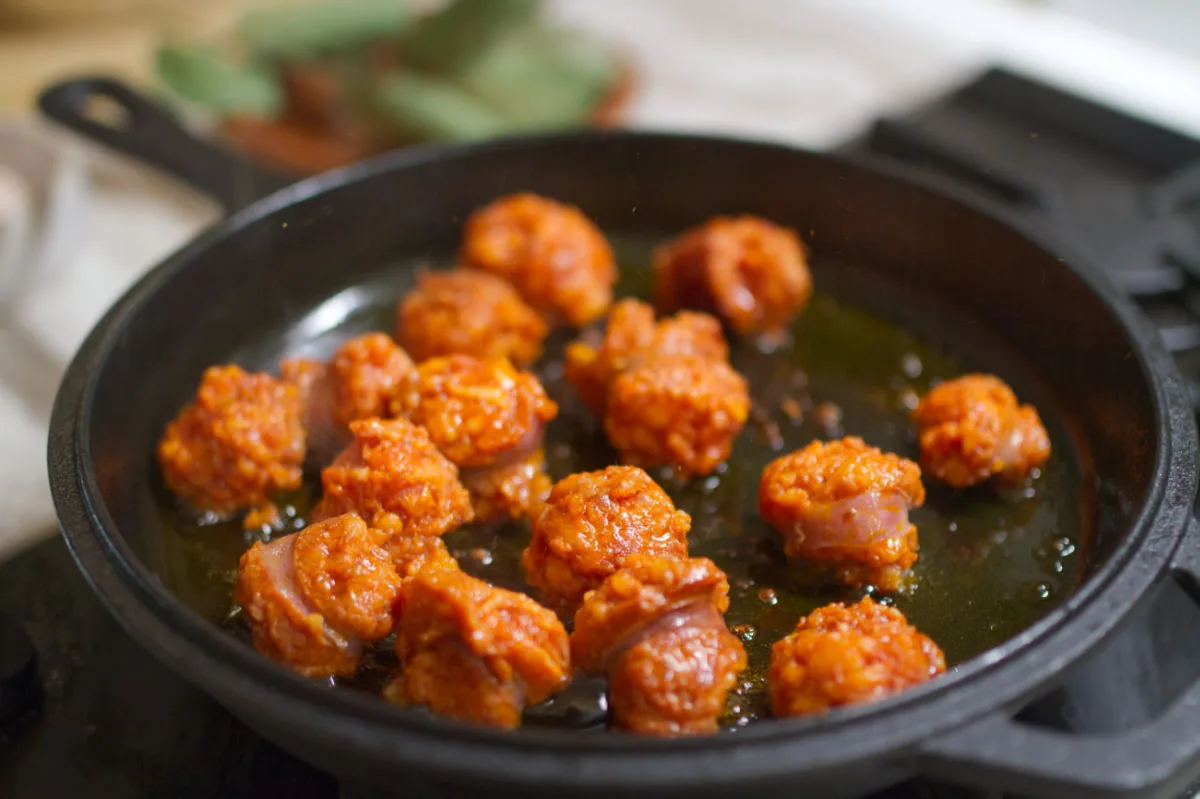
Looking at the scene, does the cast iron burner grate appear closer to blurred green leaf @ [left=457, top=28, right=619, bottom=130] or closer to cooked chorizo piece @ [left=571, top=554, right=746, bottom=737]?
blurred green leaf @ [left=457, top=28, right=619, bottom=130]

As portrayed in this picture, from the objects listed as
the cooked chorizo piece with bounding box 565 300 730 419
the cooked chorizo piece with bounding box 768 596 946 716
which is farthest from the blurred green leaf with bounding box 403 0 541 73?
the cooked chorizo piece with bounding box 768 596 946 716

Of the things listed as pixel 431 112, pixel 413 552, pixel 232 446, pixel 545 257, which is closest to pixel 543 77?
pixel 431 112

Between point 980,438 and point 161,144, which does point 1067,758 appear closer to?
point 980,438

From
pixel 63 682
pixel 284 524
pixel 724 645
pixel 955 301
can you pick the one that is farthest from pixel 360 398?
pixel 955 301

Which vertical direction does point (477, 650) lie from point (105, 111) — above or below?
above

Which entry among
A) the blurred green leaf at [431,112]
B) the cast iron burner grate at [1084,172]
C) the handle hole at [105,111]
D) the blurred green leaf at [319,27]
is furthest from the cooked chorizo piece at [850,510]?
the blurred green leaf at [319,27]

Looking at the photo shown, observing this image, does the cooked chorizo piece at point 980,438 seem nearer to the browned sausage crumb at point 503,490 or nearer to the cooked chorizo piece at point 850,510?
the cooked chorizo piece at point 850,510
